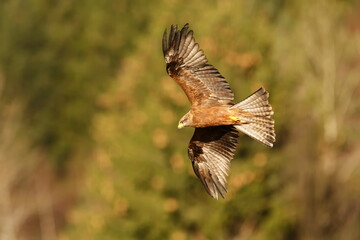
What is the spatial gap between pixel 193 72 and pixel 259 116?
117 cm

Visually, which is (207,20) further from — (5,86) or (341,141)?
(5,86)

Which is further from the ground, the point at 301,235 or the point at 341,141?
the point at 341,141

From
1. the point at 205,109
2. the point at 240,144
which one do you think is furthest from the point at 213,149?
the point at 240,144

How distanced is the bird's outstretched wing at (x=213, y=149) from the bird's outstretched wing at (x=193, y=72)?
40 centimetres

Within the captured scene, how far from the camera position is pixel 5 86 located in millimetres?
39438

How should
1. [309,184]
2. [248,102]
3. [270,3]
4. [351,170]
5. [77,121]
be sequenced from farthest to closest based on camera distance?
[77,121] → [270,3] → [351,170] → [309,184] → [248,102]

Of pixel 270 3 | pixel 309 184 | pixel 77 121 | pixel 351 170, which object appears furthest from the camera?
pixel 77 121

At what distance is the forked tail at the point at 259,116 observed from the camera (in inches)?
416

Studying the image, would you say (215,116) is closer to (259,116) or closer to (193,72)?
(259,116)

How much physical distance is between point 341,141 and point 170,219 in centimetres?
610

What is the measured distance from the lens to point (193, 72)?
11453mm

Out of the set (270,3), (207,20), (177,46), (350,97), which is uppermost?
(270,3)

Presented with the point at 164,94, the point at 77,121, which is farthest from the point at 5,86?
the point at 164,94

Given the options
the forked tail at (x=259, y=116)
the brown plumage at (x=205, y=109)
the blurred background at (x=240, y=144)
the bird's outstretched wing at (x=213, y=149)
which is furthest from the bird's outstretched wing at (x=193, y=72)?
the blurred background at (x=240, y=144)
